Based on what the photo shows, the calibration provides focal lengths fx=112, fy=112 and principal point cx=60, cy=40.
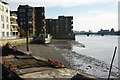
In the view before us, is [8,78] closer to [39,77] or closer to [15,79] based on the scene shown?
[15,79]

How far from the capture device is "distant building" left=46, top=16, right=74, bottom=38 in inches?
4798

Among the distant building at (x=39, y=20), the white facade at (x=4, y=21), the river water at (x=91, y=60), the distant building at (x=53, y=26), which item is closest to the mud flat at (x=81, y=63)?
the river water at (x=91, y=60)

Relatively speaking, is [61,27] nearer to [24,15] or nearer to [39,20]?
[39,20]

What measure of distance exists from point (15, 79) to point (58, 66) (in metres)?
5.39

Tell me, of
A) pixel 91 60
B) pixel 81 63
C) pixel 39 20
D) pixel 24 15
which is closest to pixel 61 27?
pixel 39 20

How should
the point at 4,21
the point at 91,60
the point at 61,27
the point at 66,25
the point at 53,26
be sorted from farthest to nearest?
the point at 53,26, the point at 61,27, the point at 66,25, the point at 4,21, the point at 91,60

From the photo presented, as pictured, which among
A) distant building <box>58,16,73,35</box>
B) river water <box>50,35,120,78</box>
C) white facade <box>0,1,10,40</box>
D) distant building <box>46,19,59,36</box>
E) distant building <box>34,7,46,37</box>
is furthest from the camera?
distant building <box>46,19,59,36</box>

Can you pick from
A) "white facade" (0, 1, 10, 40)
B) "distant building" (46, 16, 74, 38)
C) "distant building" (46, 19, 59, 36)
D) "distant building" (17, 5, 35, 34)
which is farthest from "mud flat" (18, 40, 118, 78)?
"distant building" (46, 19, 59, 36)

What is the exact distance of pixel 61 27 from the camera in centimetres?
12675

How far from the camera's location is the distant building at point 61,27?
400 feet

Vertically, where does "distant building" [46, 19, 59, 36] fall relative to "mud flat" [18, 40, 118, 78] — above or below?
above

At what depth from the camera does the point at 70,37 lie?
4624 inches

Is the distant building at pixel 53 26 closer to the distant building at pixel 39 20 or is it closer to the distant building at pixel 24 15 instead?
the distant building at pixel 39 20

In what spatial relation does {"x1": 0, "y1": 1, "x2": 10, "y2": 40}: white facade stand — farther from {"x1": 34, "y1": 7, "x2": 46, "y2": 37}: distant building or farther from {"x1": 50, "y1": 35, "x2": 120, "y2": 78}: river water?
{"x1": 34, "y1": 7, "x2": 46, "y2": 37}: distant building
